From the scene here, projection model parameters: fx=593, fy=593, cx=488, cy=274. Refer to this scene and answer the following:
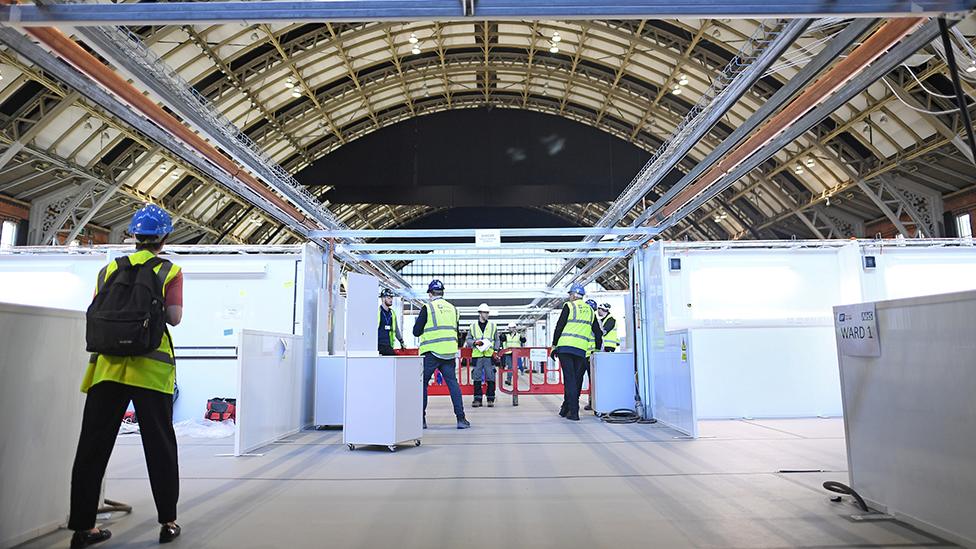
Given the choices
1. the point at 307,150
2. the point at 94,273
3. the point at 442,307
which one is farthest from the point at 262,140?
the point at 442,307

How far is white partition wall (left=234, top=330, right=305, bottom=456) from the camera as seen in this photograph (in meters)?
5.73

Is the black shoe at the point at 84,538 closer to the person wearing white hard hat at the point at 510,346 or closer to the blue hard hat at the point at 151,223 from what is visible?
the blue hard hat at the point at 151,223

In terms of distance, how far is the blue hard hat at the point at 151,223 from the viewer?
3143 mm

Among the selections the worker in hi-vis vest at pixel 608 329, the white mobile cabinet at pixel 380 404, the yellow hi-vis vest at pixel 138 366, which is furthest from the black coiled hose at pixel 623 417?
the yellow hi-vis vest at pixel 138 366

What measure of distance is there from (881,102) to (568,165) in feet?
25.5

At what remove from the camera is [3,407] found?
113 inches

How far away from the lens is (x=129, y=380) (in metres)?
2.92

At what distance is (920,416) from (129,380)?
13.3ft

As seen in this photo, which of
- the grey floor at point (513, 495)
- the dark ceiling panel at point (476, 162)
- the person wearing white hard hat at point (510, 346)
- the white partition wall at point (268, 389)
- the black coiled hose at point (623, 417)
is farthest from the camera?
the person wearing white hard hat at point (510, 346)

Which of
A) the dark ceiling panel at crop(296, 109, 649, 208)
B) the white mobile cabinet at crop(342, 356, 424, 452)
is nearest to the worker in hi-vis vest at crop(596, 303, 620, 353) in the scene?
the white mobile cabinet at crop(342, 356, 424, 452)

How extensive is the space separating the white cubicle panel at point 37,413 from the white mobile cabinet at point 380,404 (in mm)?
2855

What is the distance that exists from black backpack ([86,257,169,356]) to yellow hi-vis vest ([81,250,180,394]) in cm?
5

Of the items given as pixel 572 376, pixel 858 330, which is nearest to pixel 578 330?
pixel 572 376

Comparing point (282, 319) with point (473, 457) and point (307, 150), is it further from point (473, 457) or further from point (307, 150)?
point (307, 150)
